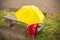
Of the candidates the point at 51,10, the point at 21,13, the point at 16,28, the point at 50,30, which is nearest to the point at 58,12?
the point at 51,10

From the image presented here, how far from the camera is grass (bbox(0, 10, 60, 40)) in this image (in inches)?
298

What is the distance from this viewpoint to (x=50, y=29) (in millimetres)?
8117

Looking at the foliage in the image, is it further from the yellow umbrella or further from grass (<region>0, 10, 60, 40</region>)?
the yellow umbrella

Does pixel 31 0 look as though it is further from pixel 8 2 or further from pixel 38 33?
pixel 38 33

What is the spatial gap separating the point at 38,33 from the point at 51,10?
9.27 ft

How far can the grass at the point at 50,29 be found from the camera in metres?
7.58

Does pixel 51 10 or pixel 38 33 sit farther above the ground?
pixel 51 10

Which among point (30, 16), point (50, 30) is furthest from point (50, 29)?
point (30, 16)

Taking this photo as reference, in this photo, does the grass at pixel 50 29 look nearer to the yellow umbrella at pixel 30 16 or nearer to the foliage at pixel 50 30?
the foliage at pixel 50 30

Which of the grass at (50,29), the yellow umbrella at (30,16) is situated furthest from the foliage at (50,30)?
the yellow umbrella at (30,16)

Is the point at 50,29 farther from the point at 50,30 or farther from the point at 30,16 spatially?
the point at 30,16

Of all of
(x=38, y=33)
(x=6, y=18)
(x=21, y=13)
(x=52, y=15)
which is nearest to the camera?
(x=21, y=13)

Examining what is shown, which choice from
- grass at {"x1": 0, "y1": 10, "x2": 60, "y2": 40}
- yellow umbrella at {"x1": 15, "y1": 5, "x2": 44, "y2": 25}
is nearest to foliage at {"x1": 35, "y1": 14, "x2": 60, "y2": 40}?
grass at {"x1": 0, "y1": 10, "x2": 60, "y2": 40}

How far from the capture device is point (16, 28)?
8227mm
